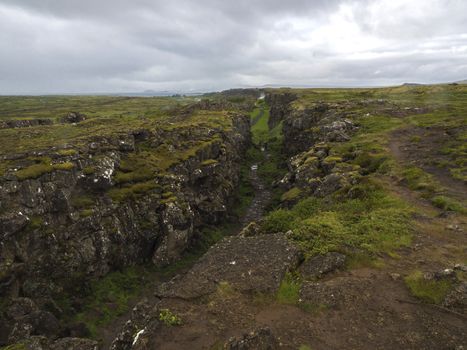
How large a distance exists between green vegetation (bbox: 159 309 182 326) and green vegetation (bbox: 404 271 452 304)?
12.6m

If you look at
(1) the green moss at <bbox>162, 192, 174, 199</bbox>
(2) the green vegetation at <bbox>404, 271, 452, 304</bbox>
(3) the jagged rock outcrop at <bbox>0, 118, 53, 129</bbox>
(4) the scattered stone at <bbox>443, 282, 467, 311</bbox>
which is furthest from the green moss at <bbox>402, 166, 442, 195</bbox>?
(3) the jagged rock outcrop at <bbox>0, 118, 53, 129</bbox>

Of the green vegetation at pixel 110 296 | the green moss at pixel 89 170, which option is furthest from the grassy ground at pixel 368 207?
the green moss at pixel 89 170

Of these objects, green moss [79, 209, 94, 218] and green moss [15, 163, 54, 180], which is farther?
green moss [79, 209, 94, 218]

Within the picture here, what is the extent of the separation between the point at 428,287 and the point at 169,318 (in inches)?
544

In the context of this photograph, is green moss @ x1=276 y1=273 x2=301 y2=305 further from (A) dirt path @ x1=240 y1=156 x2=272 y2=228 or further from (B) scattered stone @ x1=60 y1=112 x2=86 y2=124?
(B) scattered stone @ x1=60 y1=112 x2=86 y2=124

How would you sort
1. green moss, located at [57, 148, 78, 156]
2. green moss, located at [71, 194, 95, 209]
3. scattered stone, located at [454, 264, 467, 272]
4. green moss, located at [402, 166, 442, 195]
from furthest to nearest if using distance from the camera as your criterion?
green moss, located at [57, 148, 78, 156]
green moss, located at [71, 194, 95, 209]
green moss, located at [402, 166, 442, 195]
scattered stone, located at [454, 264, 467, 272]

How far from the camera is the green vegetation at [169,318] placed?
55.3ft

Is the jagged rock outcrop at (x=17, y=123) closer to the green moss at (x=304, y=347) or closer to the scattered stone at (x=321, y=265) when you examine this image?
the scattered stone at (x=321, y=265)

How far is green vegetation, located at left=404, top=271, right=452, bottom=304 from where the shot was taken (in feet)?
56.2

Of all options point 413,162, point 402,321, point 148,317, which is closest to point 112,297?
point 148,317

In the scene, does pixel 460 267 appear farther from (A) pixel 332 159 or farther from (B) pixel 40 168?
(B) pixel 40 168

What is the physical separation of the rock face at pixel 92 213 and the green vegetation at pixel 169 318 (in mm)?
20096

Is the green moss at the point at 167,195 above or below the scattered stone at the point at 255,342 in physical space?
below

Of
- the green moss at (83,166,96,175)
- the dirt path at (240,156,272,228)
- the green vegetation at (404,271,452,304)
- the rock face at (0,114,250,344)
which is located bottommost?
the dirt path at (240,156,272,228)
